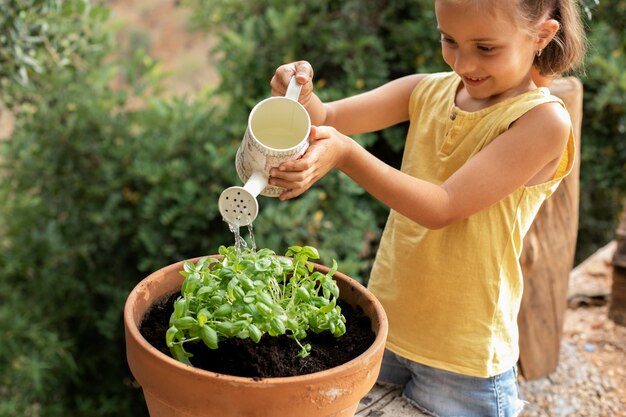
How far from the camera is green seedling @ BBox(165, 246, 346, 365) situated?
1.27 m

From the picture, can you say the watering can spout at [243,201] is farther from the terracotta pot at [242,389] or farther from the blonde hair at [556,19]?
the blonde hair at [556,19]

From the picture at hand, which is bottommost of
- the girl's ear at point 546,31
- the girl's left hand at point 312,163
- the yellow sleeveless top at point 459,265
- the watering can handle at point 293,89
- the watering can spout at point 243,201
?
the yellow sleeveless top at point 459,265

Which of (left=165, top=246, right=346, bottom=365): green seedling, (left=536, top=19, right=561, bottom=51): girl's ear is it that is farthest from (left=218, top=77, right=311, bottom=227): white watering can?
(left=536, top=19, right=561, bottom=51): girl's ear

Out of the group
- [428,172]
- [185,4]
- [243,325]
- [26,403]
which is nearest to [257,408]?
[243,325]

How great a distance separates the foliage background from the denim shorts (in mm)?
1256

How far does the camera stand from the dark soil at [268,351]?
1291mm

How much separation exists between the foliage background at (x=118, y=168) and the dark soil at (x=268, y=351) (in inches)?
62.3

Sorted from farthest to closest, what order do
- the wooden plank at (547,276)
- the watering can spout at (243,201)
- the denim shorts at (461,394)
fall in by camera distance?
1. the wooden plank at (547,276)
2. the denim shorts at (461,394)
3. the watering can spout at (243,201)

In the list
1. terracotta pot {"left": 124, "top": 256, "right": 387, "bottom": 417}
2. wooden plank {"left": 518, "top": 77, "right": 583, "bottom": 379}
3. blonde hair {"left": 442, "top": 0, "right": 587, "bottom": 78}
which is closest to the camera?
terracotta pot {"left": 124, "top": 256, "right": 387, "bottom": 417}

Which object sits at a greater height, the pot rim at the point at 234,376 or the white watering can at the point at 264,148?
the white watering can at the point at 264,148

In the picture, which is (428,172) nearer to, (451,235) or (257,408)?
(451,235)

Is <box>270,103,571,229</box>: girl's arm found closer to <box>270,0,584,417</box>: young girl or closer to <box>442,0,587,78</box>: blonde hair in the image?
<box>270,0,584,417</box>: young girl

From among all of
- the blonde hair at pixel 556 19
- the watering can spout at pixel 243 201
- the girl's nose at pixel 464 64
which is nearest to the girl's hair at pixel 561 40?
the blonde hair at pixel 556 19

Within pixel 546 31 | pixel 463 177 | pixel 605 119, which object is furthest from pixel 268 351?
pixel 605 119
